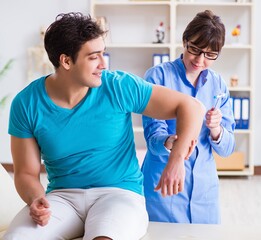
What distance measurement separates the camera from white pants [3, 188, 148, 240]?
6.40 ft

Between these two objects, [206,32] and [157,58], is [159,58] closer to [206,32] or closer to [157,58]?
[157,58]

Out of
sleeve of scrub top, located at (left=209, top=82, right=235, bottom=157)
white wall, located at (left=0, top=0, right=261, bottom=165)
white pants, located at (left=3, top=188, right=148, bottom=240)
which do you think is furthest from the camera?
white wall, located at (left=0, top=0, right=261, bottom=165)

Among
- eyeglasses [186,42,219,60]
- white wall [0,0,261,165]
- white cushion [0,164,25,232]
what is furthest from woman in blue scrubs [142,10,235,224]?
white wall [0,0,261,165]

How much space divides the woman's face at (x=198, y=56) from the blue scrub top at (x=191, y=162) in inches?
2.1

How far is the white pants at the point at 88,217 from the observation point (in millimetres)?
1951

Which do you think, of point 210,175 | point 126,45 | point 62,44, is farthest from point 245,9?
point 62,44

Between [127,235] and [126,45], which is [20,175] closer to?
[127,235]

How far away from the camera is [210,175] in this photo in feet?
8.16

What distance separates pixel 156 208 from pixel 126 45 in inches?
112

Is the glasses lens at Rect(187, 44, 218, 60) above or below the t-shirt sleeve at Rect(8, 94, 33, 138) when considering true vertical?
above

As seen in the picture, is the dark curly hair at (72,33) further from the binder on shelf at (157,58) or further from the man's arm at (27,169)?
the binder on shelf at (157,58)

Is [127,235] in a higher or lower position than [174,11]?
lower

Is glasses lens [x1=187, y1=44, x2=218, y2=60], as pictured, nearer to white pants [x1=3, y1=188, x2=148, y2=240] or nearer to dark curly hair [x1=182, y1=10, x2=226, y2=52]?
dark curly hair [x1=182, y1=10, x2=226, y2=52]

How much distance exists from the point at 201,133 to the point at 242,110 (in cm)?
285
